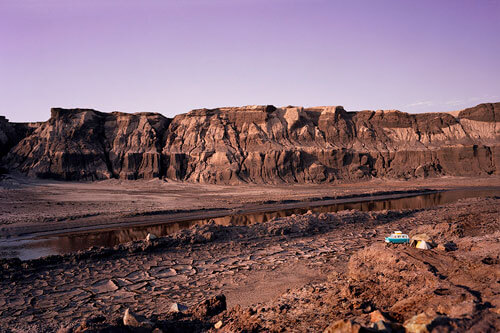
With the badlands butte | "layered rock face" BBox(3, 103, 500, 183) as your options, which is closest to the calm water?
the badlands butte

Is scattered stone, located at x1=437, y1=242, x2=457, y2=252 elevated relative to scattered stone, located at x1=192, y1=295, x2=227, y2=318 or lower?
elevated

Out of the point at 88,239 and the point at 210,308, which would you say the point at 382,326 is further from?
the point at 88,239

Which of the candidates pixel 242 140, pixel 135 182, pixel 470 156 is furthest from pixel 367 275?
pixel 470 156

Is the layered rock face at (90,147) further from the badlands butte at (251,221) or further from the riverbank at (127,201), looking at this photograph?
the riverbank at (127,201)

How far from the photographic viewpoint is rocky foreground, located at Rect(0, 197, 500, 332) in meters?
4.62

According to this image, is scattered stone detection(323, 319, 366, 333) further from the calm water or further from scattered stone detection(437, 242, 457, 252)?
the calm water

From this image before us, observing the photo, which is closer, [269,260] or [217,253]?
[269,260]

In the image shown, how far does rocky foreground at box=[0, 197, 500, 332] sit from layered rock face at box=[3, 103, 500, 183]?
1151 inches

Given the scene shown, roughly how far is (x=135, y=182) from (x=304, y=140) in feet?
72.5

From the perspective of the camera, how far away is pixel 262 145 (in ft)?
149

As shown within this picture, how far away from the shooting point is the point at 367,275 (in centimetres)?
680

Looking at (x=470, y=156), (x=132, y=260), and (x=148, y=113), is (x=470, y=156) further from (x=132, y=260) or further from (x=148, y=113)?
(x=132, y=260)

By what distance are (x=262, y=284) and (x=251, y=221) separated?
37.7 ft

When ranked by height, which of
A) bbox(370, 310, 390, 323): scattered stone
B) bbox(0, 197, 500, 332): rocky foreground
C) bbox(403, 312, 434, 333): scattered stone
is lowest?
bbox(0, 197, 500, 332): rocky foreground
